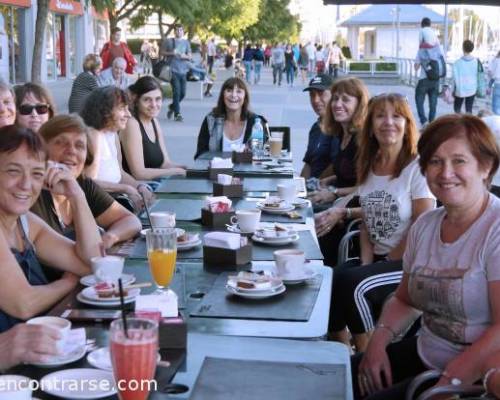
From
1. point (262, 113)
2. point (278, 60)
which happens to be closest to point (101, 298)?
point (262, 113)

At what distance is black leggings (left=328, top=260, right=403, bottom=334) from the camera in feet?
12.8

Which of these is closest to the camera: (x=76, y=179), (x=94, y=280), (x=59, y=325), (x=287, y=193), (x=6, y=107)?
(x=59, y=325)

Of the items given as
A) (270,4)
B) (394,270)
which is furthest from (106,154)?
(270,4)

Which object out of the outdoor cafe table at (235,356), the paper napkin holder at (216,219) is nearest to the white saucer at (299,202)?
the paper napkin holder at (216,219)

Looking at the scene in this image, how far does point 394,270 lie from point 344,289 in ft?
0.90

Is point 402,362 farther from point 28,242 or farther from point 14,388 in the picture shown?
point 14,388

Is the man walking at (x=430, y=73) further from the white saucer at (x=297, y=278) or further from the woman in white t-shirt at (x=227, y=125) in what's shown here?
the white saucer at (x=297, y=278)

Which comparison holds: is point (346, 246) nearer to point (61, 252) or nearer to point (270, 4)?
point (61, 252)

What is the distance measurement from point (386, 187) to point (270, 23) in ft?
195

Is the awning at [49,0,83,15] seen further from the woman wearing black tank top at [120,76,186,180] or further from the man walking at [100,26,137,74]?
the woman wearing black tank top at [120,76,186,180]

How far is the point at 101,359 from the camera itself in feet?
7.04

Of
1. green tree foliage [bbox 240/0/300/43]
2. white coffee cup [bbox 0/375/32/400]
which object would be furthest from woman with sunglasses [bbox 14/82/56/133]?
green tree foliage [bbox 240/0/300/43]

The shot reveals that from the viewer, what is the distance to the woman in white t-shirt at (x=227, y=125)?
Answer: 7.64m

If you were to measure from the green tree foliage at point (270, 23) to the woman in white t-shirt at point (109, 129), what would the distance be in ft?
171
